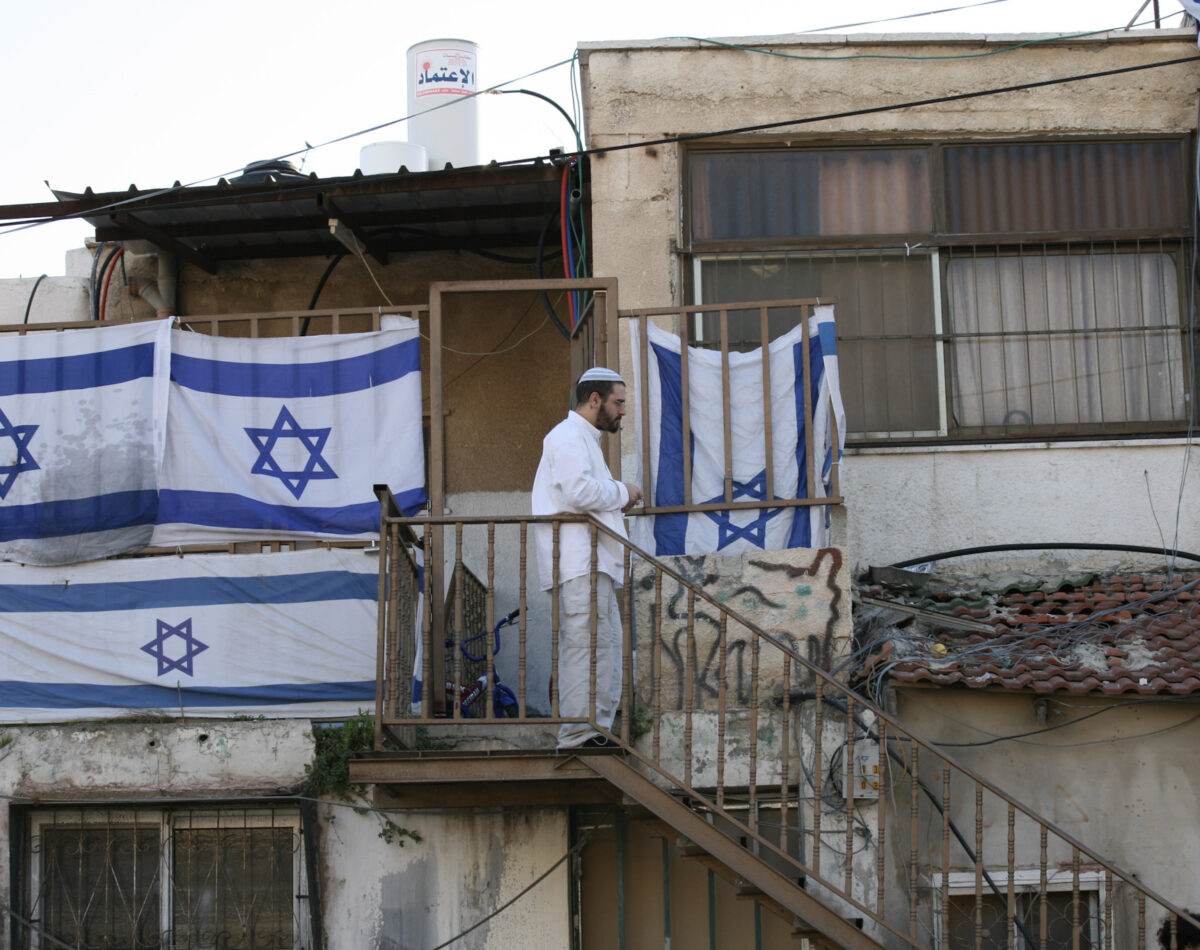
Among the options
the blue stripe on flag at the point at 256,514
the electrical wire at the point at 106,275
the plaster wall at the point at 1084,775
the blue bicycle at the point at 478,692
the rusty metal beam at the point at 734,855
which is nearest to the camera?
the rusty metal beam at the point at 734,855

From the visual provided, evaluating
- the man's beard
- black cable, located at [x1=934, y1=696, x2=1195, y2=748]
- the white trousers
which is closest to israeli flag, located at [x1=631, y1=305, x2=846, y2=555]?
the man's beard

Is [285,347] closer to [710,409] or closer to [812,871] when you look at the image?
[710,409]

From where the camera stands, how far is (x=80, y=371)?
813cm

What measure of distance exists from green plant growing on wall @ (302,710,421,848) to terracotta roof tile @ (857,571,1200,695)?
259cm

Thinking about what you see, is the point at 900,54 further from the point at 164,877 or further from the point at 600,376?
the point at 164,877

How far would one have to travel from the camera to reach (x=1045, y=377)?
29.5 feet

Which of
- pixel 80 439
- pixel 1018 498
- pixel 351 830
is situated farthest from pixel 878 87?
pixel 351 830

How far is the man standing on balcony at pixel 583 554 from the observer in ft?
21.6

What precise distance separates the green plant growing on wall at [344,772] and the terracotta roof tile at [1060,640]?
2.59 m

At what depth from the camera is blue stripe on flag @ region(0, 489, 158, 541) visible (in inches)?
313

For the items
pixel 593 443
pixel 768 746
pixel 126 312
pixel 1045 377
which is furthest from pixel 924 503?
pixel 126 312

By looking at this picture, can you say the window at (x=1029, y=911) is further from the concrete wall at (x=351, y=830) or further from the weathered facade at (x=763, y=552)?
the concrete wall at (x=351, y=830)

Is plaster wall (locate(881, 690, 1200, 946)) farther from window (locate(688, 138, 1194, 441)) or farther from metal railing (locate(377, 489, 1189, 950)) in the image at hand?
window (locate(688, 138, 1194, 441))

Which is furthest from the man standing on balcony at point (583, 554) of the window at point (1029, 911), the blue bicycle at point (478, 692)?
the window at point (1029, 911)
